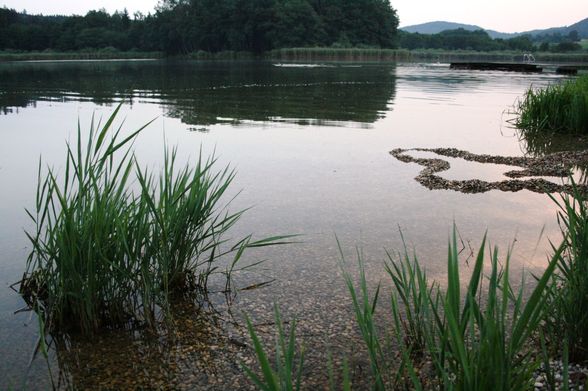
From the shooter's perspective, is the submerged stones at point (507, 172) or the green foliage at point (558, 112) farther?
the green foliage at point (558, 112)

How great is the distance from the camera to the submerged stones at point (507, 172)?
6.95 meters

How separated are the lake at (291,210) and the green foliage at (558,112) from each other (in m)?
0.60

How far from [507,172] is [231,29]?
10531cm

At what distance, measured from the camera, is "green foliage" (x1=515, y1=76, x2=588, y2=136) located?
11039 millimetres

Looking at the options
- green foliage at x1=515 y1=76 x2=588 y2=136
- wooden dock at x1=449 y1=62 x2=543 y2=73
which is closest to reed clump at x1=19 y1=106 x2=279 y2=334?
green foliage at x1=515 y1=76 x2=588 y2=136

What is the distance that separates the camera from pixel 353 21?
106500mm

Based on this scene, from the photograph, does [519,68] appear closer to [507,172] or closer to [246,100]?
[246,100]

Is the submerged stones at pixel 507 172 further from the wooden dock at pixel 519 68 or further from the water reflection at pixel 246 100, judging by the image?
the wooden dock at pixel 519 68

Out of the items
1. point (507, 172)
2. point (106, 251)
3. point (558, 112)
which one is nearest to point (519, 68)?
point (558, 112)

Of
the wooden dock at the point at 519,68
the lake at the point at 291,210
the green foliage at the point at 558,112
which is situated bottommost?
the lake at the point at 291,210

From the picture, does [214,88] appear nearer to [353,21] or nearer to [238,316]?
[238,316]

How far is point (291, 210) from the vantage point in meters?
5.98

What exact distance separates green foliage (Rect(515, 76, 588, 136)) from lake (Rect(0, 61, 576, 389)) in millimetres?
595

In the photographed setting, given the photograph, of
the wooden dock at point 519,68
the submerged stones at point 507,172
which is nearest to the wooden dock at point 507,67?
the wooden dock at point 519,68
